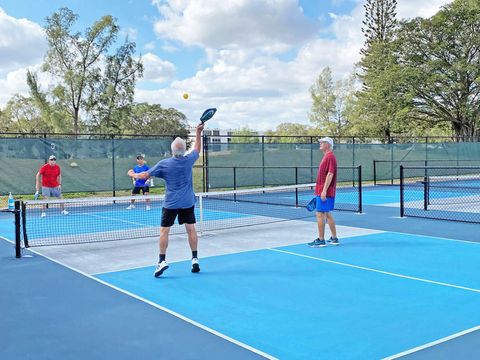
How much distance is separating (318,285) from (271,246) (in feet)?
8.72

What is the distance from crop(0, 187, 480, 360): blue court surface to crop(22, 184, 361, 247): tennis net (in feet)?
2.69

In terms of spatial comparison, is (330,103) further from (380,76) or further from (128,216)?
(128,216)

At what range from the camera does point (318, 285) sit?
6.29 meters

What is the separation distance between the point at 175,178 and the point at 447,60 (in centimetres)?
3105

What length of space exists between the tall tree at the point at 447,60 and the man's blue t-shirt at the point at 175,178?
29.2m

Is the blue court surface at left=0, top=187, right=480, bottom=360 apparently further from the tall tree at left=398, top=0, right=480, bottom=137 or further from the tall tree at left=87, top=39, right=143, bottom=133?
the tall tree at left=398, top=0, right=480, bottom=137

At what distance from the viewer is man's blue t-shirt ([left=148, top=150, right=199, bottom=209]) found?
670 cm

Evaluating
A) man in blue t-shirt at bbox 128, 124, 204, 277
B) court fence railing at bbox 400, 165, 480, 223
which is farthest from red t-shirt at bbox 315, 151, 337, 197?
court fence railing at bbox 400, 165, 480, 223

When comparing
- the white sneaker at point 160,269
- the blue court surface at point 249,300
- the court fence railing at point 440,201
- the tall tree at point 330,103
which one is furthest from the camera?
the tall tree at point 330,103

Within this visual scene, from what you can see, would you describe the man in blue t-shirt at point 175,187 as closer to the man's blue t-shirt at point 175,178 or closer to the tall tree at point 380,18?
the man's blue t-shirt at point 175,178

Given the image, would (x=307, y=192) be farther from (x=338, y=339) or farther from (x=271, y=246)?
(x=338, y=339)

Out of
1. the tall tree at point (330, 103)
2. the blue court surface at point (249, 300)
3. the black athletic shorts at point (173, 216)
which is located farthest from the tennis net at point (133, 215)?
the tall tree at point (330, 103)

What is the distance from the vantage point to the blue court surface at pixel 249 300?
14.2ft

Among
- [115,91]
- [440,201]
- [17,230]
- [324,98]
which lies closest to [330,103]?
[324,98]
